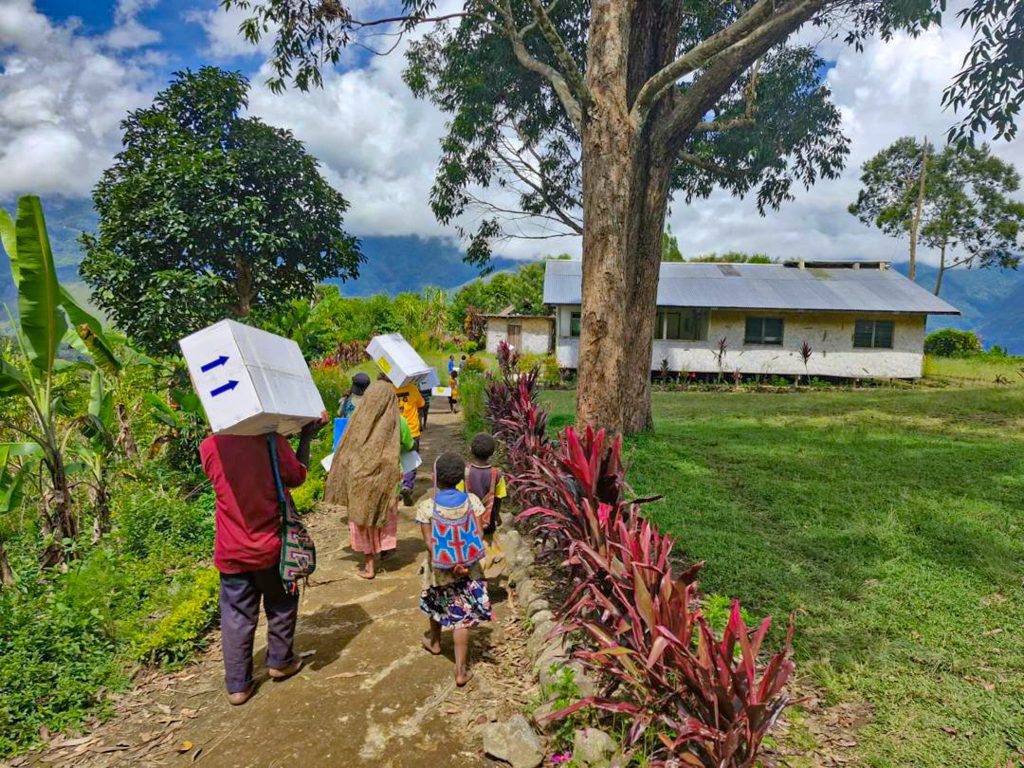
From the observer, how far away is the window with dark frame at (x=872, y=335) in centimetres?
2086

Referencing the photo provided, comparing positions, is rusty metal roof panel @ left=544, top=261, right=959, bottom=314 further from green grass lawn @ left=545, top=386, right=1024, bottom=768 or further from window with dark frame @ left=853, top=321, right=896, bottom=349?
green grass lawn @ left=545, top=386, right=1024, bottom=768

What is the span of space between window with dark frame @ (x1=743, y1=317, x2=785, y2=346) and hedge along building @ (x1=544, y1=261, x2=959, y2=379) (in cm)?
4

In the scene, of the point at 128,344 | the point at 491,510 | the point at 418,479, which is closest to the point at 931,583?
the point at 491,510

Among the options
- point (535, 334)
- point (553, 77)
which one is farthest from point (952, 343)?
point (553, 77)

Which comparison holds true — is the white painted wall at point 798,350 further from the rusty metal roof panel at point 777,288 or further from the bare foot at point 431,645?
the bare foot at point 431,645

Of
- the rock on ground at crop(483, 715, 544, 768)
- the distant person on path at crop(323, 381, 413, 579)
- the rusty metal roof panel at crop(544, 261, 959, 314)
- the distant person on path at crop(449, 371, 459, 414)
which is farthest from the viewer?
the rusty metal roof panel at crop(544, 261, 959, 314)

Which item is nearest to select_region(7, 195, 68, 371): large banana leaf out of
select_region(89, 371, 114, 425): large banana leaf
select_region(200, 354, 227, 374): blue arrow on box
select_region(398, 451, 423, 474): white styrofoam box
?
select_region(89, 371, 114, 425): large banana leaf

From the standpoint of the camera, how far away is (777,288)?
2200 centimetres

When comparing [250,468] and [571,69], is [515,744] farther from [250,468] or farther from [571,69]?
[571,69]

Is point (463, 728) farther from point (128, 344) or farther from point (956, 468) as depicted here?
point (956, 468)

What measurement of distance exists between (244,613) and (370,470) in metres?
1.80

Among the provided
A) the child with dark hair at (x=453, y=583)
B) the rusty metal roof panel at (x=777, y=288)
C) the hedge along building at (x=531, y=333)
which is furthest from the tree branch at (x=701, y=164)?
the hedge along building at (x=531, y=333)

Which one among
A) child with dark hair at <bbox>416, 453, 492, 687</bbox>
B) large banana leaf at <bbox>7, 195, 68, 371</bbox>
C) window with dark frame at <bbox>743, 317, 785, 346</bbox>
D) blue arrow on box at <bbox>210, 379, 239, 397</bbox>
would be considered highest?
window with dark frame at <bbox>743, 317, 785, 346</bbox>

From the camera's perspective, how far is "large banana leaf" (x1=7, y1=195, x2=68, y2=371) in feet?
14.5
